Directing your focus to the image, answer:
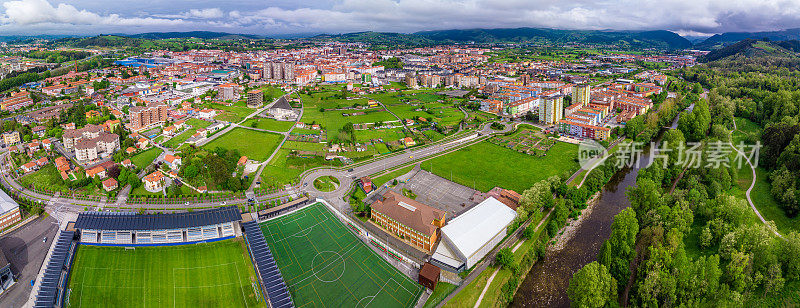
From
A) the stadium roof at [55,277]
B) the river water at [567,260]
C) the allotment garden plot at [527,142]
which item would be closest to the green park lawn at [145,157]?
the stadium roof at [55,277]

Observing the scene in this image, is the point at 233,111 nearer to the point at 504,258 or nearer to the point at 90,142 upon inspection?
the point at 90,142

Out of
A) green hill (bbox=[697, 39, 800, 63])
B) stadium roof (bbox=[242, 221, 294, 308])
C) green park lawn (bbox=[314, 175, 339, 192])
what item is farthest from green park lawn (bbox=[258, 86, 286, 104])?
green hill (bbox=[697, 39, 800, 63])

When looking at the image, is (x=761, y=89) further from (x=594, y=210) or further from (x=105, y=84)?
(x=105, y=84)

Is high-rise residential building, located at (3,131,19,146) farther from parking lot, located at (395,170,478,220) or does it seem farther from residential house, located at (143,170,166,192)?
parking lot, located at (395,170,478,220)

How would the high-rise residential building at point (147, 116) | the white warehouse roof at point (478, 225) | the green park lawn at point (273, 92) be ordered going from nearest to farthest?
the white warehouse roof at point (478, 225) < the high-rise residential building at point (147, 116) < the green park lawn at point (273, 92)

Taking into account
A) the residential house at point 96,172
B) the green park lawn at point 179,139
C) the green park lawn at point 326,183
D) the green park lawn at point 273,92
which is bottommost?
the green park lawn at point 326,183

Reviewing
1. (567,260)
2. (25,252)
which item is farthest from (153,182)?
(567,260)

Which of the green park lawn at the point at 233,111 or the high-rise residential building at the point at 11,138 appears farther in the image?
the green park lawn at the point at 233,111

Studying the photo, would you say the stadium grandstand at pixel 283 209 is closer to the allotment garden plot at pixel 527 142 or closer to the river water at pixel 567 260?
the river water at pixel 567 260

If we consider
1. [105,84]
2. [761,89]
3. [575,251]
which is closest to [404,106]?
[575,251]
